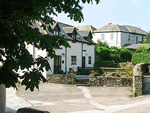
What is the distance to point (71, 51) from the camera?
98.2ft

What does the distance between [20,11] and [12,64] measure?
62.3 inches

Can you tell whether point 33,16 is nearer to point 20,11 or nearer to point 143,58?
point 20,11

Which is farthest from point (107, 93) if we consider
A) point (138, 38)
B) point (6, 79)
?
point (138, 38)

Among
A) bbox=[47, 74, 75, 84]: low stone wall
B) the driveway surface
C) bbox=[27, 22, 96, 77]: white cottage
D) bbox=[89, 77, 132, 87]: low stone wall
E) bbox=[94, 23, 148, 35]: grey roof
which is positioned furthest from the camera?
bbox=[94, 23, 148, 35]: grey roof

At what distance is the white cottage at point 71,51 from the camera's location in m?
26.5

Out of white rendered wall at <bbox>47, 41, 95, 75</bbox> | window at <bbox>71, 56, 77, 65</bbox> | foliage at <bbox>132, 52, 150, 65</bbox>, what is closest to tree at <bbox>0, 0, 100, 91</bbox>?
white rendered wall at <bbox>47, 41, 95, 75</bbox>

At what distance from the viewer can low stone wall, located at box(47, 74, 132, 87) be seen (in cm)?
2341

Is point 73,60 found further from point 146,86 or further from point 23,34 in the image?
point 23,34

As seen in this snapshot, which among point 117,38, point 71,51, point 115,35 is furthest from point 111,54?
point 71,51

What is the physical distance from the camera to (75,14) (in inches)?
277

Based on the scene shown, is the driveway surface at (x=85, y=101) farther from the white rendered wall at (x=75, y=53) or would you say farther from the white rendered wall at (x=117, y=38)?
the white rendered wall at (x=117, y=38)

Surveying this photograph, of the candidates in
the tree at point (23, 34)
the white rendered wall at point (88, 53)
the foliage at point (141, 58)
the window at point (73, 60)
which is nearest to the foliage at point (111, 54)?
the white rendered wall at point (88, 53)

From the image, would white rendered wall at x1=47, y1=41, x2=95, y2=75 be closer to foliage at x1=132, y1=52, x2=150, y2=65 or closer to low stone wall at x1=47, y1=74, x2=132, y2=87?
low stone wall at x1=47, y1=74, x2=132, y2=87

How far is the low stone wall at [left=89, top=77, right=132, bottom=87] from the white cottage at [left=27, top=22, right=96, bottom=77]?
524cm
